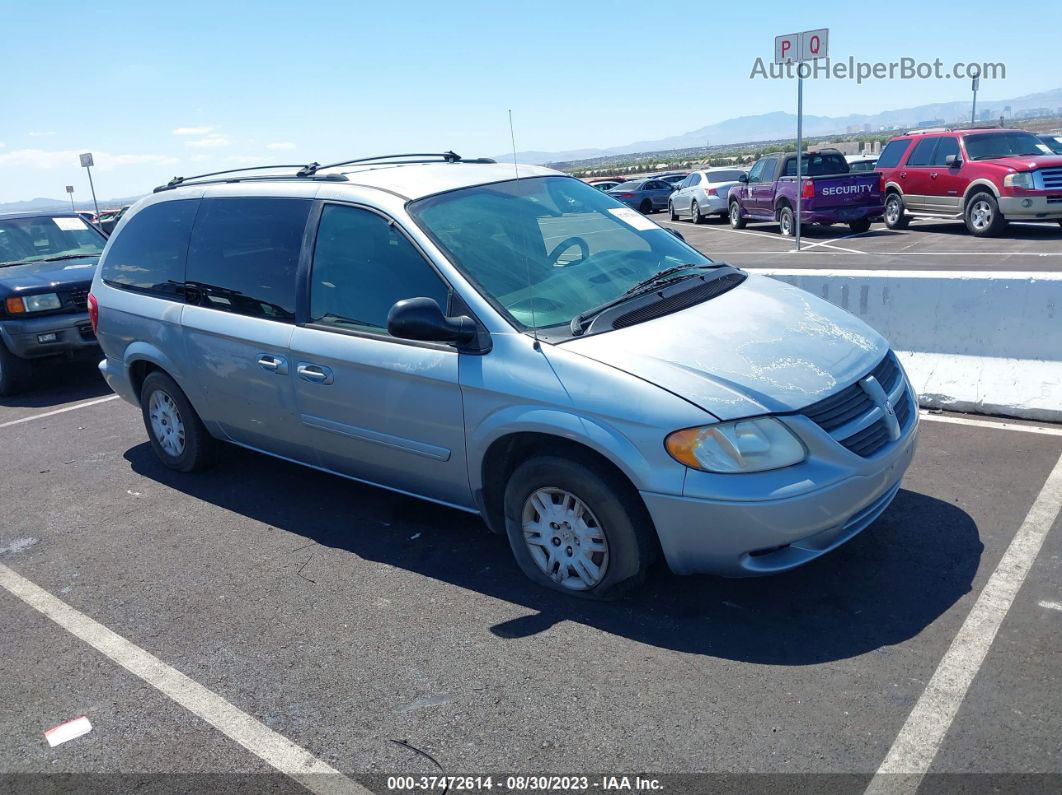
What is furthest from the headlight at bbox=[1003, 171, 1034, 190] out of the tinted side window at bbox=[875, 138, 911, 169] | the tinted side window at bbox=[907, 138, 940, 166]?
the tinted side window at bbox=[875, 138, 911, 169]

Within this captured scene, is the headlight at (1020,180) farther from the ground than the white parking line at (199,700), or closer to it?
farther from the ground

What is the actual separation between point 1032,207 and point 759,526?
48.0ft

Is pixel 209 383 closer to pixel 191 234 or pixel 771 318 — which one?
pixel 191 234

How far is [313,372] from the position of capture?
4672 millimetres

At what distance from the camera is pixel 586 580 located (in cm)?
398

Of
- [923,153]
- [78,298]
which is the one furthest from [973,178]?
[78,298]

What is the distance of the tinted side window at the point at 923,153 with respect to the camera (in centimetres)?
1778

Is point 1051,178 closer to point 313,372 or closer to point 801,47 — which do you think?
point 801,47

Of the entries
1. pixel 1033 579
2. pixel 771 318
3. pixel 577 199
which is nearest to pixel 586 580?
pixel 771 318

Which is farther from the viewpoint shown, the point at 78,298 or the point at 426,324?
the point at 78,298

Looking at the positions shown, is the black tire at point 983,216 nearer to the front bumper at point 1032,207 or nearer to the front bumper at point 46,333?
the front bumper at point 1032,207

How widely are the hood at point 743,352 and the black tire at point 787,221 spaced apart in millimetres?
15776

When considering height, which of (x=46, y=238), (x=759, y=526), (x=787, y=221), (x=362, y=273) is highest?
(x=46, y=238)

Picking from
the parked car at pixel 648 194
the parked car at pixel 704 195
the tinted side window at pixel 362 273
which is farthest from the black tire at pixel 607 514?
the parked car at pixel 648 194
